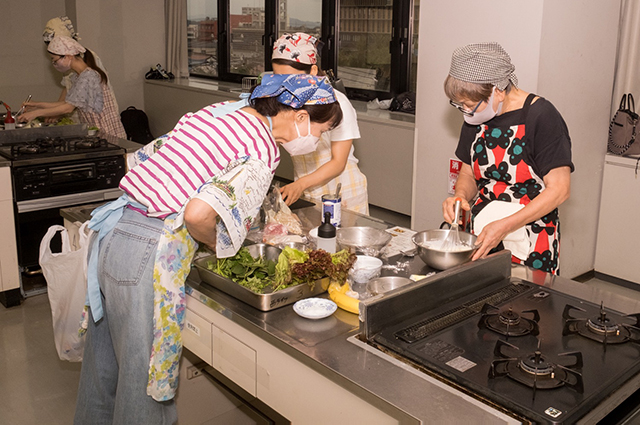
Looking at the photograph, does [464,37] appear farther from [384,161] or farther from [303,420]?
[303,420]

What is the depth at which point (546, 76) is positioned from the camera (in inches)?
128

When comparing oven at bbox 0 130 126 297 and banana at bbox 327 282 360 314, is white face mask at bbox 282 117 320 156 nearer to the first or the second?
banana at bbox 327 282 360 314

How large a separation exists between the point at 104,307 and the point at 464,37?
243 cm

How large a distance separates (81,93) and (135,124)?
3.37 meters

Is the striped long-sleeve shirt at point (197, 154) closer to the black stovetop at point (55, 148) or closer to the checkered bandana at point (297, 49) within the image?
the checkered bandana at point (297, 49)

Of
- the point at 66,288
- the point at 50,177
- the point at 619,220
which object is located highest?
the point at 50,177

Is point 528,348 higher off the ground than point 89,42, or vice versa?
point 89,42

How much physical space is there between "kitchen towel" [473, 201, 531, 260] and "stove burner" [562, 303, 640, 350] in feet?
1.82

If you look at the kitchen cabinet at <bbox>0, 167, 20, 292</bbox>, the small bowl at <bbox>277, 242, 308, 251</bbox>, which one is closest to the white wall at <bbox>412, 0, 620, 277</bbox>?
the small bowl at <bbox>277, 242, 308, 251</bbox>

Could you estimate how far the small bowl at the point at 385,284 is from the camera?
1.82 metres

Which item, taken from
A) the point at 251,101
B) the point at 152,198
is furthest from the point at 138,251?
the point at 251,101

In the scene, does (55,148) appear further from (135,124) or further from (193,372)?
(135,124)

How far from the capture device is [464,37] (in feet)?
11.3

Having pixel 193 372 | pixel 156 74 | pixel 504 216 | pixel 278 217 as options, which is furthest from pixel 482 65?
pixel 156 74
